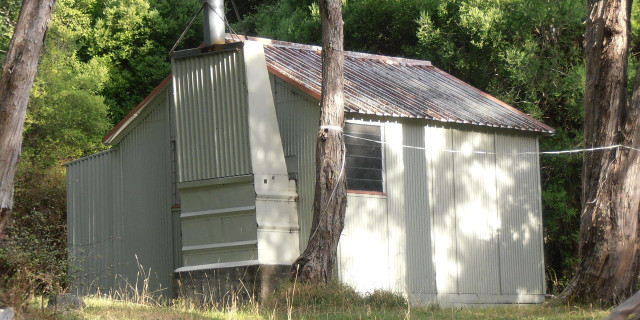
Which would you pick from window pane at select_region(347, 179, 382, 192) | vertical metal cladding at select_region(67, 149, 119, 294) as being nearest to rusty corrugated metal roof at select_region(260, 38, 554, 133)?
window pane at select_region(347, 179, 382, 192)

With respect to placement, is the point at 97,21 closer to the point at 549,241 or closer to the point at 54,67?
the point at 54,67

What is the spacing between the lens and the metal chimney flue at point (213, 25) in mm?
18453

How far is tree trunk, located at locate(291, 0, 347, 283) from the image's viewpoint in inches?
649

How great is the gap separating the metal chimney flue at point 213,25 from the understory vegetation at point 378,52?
22.5 feet

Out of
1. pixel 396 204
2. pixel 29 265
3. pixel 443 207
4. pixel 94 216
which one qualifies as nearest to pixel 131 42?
Answer: pixel 94 216

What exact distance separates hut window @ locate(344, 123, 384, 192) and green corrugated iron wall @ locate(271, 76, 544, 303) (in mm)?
168

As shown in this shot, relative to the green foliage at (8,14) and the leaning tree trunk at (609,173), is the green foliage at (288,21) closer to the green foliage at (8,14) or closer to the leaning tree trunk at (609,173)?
the green foliage at (8,14)

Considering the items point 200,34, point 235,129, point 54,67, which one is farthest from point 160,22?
point 235,129

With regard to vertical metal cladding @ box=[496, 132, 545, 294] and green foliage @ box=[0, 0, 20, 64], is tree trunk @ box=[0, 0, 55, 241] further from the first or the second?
green foliage @ box=[0, 0, 20, 64]

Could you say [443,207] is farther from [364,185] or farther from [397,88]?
[397,88]

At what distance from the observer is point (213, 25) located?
18531 mm

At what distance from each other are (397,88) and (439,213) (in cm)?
304

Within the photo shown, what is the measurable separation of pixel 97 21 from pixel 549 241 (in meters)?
19.5

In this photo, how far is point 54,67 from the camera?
102ft
